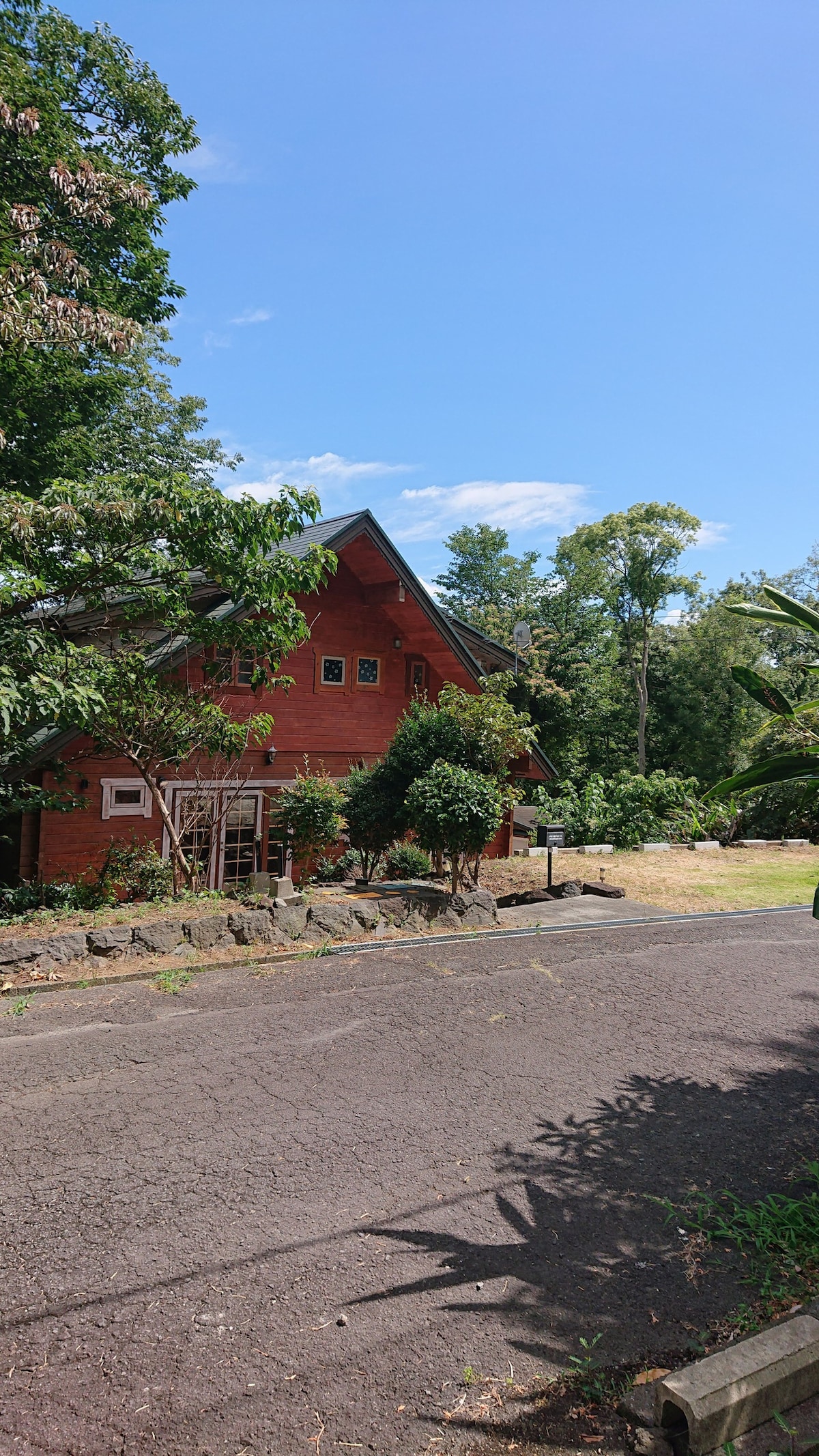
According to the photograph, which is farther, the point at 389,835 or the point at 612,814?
the point at 612,814

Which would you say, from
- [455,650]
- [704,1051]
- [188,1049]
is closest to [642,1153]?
[704,1051]

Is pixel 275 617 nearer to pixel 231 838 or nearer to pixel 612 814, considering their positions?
pixel 231 838

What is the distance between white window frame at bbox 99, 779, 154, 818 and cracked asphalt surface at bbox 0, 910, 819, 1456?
5243 mm

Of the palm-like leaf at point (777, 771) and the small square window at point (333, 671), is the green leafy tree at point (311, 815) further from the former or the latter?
the palm-like leaf at point (777, 771)

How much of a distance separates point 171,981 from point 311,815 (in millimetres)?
4689

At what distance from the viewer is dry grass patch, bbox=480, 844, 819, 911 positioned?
13.5 meters

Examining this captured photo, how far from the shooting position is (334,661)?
15.3m

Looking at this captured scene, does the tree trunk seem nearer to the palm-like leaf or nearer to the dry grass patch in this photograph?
the dry grass patch

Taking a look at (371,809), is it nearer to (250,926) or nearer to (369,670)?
(250,926)

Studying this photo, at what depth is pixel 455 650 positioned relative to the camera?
51.5 ft

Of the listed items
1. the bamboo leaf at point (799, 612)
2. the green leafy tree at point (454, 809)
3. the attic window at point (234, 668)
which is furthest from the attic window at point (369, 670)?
the bamboo leaf at point (799, 612)

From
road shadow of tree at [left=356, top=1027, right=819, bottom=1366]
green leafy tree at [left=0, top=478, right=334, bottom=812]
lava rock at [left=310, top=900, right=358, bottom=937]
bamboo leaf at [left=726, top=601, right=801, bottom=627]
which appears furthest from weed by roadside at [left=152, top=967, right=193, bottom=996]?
bamboo leaf at [left=726, top=601, right=801, bottom=627]

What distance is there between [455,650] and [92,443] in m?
9.15

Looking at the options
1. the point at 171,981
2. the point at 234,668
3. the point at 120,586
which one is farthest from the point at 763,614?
the point at 234,668
